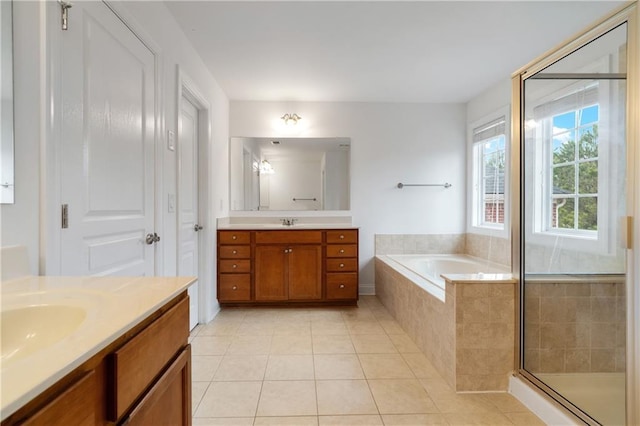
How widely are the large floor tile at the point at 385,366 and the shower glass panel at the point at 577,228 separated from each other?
678 mm

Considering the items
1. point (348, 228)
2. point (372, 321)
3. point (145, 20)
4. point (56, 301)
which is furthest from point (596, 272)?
point (145, 20)

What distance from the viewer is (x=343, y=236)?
3180 millimetres

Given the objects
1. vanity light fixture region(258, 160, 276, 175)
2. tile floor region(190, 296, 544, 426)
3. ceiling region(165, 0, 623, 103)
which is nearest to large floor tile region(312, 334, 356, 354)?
tile floor region(190, 296, 544, 426)

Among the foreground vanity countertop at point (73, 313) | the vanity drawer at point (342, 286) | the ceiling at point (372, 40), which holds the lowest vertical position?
the vanity drawer at point (342, 286)

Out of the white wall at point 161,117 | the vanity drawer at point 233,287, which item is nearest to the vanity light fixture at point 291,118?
the white wall at point 161,117

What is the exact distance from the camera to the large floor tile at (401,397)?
158cm

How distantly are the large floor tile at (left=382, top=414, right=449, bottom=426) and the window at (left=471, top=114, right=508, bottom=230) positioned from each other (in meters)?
2.21

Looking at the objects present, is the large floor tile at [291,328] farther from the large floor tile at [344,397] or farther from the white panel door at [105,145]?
the white panel door at [105,145]

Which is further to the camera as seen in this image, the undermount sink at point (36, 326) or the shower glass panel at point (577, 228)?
the shower glass panel at point (577, 228)

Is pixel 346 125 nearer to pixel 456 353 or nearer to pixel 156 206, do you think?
pixel 156 206

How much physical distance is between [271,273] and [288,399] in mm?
1548

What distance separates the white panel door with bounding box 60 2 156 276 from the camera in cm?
115

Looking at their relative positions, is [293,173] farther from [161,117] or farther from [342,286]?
[161,117]

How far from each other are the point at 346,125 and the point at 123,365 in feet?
10.9
